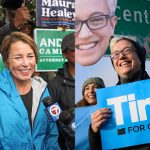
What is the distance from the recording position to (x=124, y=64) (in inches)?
113

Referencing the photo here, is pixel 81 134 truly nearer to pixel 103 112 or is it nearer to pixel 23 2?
pixel 103 112

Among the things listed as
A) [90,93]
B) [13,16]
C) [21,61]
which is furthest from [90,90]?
[13,16]

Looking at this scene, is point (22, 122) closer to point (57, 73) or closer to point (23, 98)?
point (23, 98)

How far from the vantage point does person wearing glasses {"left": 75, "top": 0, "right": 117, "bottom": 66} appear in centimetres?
286

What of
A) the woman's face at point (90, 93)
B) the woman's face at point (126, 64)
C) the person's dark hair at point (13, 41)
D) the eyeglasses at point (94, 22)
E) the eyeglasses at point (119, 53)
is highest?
the eyeglasses at point (94, 22)

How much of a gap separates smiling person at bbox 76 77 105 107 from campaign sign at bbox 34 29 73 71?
232 millimetres

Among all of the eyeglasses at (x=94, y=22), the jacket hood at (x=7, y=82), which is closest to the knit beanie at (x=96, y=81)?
the eyeglasses at (x=94, y=22)

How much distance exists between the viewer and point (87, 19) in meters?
2.87

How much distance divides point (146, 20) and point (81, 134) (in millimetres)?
972

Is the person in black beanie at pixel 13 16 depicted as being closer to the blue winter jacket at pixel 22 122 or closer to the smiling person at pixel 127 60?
the blue winter jacket at pixel 22 122

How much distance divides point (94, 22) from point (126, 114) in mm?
689

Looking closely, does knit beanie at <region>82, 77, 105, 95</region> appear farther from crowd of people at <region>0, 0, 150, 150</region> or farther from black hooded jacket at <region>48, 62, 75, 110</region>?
black hooded jacket at <region>48, 62, 75, 110</region>

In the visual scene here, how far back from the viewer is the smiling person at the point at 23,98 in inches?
104

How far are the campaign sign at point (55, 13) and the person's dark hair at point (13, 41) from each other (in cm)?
13
